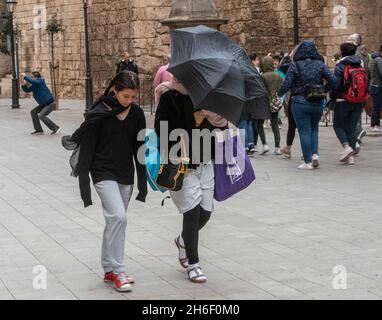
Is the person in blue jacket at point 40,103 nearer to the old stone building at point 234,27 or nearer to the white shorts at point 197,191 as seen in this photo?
the old stone building at point 234,27

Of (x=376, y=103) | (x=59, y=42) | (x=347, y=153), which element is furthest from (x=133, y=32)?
(x=347, y=153)

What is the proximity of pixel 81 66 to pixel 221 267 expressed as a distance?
2657 centimetres

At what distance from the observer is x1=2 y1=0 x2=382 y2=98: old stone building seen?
1024 inches

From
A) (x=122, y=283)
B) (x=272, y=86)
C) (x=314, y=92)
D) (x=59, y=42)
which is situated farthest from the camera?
(x=59, y=42)

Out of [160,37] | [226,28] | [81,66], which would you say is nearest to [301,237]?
[160,37]

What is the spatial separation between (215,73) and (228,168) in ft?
2.53

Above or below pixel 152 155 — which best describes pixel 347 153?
below

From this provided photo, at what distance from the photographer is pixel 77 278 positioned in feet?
24.3

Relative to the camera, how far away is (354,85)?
13.8 metres

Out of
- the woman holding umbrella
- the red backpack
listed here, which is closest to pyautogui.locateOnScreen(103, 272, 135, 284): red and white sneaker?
the woman holding umbrella

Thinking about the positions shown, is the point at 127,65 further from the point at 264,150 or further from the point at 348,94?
the point at 348,94

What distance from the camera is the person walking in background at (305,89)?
13.4 metres

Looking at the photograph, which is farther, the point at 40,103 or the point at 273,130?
the point at 40,103

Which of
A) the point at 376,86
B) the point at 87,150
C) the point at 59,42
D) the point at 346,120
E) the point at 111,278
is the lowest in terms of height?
the point at 111,278
